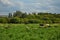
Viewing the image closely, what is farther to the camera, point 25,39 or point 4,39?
point 25,39

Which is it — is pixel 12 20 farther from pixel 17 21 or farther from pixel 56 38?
pixel 56 38

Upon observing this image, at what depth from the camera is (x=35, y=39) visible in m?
18.6

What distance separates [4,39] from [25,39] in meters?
2.56

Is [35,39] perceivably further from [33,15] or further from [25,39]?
[33,15]

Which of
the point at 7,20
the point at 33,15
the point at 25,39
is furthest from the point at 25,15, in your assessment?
the point at 25,39

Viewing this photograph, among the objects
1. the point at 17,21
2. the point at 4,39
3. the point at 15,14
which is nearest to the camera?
the point at 4,39

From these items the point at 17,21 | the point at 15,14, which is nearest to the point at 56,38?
the point at 17,21

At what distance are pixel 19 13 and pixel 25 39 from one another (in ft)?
225

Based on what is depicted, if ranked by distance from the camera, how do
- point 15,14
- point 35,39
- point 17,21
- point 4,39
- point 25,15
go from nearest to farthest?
point 4,39
point 35,39
point 17,21
point 25,15
point 15,14

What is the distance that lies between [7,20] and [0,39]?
170 ft

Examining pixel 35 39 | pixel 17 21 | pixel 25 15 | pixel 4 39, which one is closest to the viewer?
pixel 4 39

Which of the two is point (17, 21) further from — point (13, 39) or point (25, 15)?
point (13, 39)

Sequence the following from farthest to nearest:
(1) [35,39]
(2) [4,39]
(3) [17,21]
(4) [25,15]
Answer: (4) [25,15] < (3) [17,21] < (1) [35,39] < (2) [4,39]

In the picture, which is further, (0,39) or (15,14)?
(15,14)
